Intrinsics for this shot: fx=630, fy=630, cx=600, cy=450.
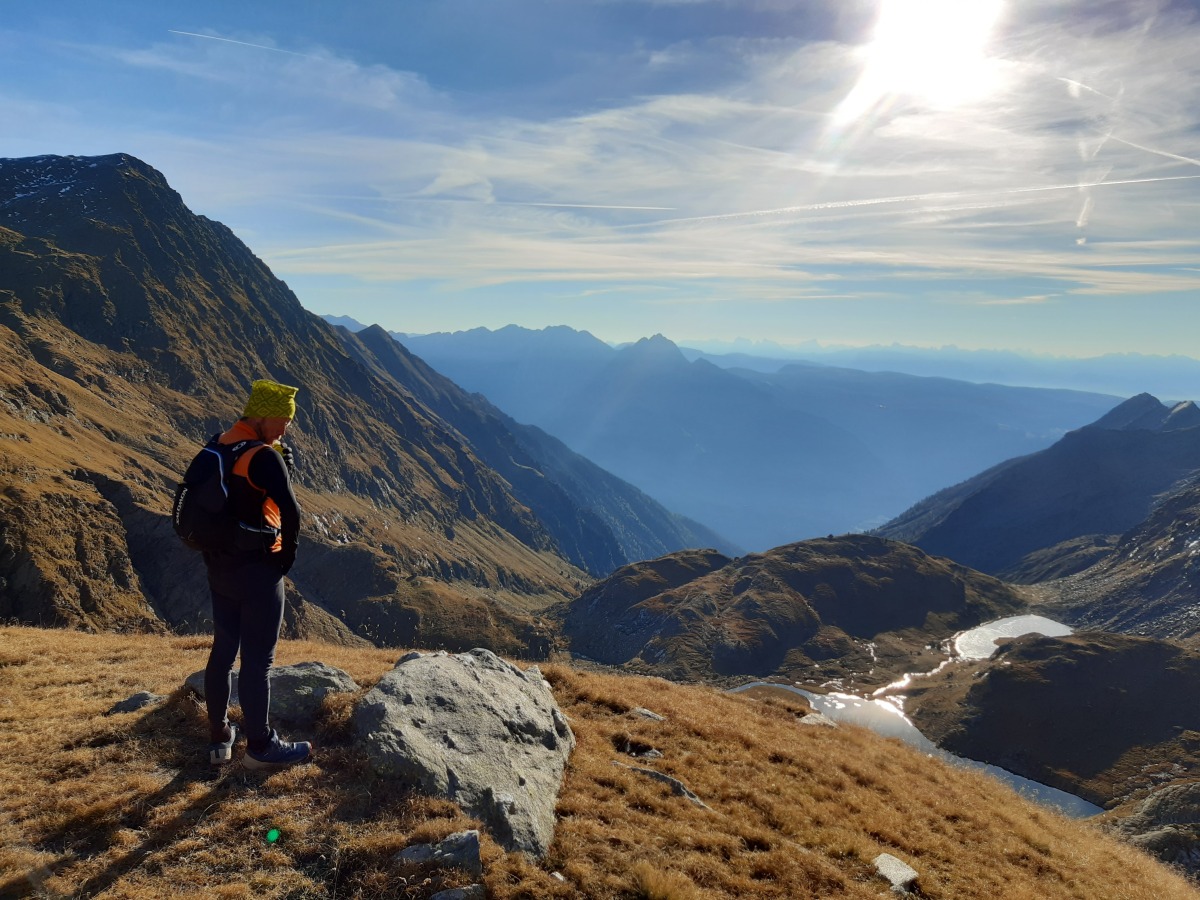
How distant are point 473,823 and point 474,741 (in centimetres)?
184

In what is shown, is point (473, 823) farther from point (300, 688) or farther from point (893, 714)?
point (893, 714)

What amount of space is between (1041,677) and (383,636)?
14096cm

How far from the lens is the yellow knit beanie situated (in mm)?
8789

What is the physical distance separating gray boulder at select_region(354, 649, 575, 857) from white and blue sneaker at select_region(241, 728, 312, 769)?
0.85 m

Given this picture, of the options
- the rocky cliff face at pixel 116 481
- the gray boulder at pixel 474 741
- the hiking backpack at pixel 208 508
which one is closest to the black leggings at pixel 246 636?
the hiking backpack at pixel 208 508

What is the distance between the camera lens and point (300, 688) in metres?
10.8

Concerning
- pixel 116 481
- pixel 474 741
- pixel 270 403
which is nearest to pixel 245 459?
pixel 270 403

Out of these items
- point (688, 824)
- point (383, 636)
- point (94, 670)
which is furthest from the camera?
point (383, 636)

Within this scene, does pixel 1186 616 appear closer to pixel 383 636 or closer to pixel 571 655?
pixel 571 655

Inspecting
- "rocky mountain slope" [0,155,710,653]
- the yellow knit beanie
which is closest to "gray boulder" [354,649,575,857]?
the yellow knit beanie

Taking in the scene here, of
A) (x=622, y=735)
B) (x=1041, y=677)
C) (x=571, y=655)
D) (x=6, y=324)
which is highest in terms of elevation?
(x=6, y=324)

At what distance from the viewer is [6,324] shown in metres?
135

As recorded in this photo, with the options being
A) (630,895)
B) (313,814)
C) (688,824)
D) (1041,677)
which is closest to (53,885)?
(313,814)

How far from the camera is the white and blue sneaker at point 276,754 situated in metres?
8.89
